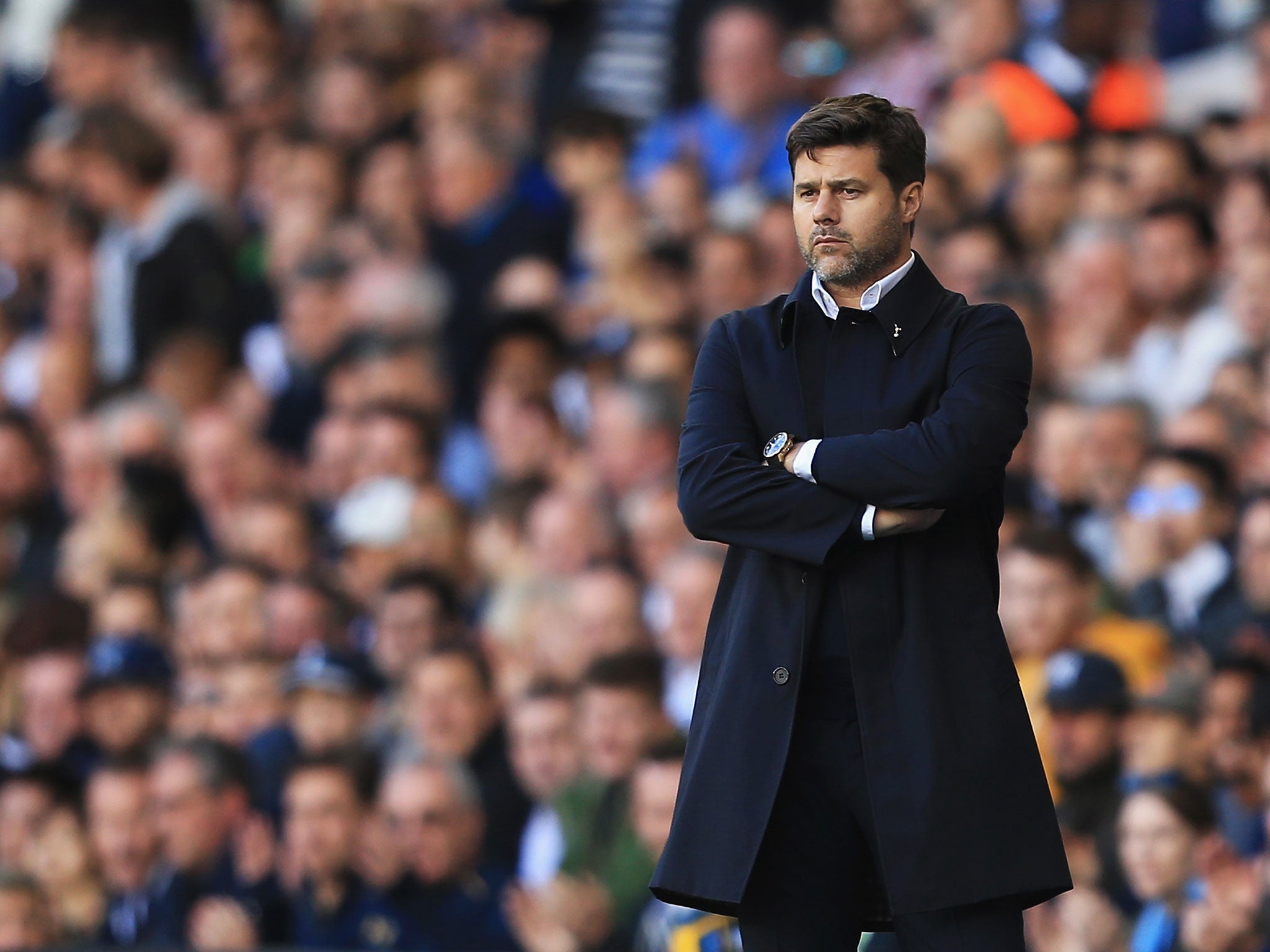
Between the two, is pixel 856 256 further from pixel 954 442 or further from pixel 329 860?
pixel 329 860

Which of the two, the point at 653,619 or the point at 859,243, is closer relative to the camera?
the point at 859,243

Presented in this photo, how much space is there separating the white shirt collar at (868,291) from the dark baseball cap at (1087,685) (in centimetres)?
250

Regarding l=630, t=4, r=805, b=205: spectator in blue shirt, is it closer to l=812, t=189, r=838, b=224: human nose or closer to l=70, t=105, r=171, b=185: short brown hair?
l=70, t=105, r=171, b=185: short brown hair

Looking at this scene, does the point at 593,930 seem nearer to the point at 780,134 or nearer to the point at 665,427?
the point at 665,427

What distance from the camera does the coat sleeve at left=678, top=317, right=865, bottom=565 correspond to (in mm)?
2945

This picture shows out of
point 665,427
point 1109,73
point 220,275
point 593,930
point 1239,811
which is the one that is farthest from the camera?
point 220,275

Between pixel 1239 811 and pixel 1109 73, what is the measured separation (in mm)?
3451

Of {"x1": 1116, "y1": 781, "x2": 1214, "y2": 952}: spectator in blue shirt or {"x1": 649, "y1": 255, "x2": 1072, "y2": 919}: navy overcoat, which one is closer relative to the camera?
{"x1": 649, "y1": 255, "x2": 1072, "y2": 919}: navy overcoat

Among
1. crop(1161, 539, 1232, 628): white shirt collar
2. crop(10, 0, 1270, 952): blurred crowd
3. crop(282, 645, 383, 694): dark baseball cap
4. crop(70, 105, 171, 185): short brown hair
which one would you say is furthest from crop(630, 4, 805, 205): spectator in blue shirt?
crop(1161, 539, 1232, 628): white shirt collar

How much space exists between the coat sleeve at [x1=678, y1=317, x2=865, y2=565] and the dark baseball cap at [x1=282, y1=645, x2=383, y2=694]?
3.82 meters

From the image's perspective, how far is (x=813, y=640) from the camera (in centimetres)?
295

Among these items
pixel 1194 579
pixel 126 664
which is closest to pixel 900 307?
pixel 1194 579

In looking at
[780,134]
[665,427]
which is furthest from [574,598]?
[780,134]

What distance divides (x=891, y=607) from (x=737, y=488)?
0.28m
